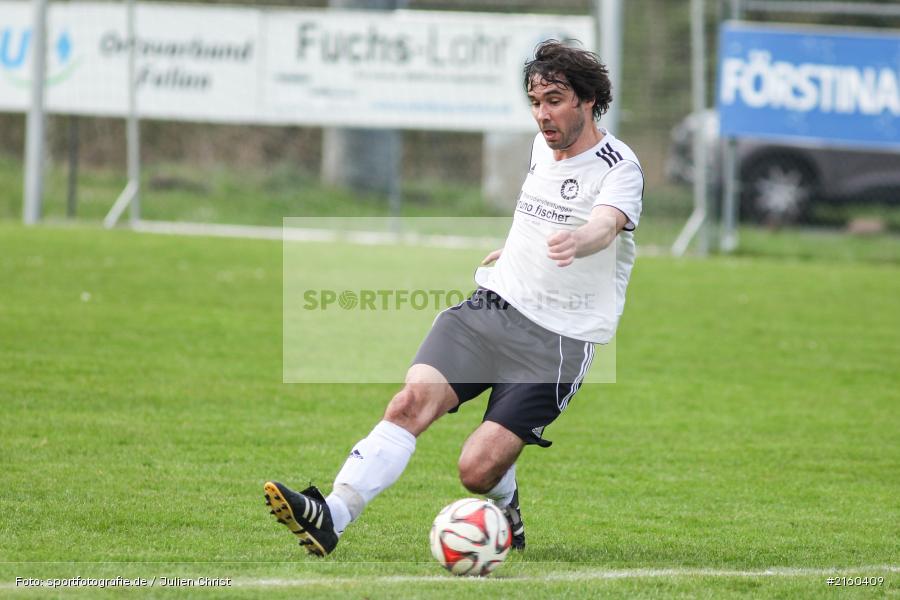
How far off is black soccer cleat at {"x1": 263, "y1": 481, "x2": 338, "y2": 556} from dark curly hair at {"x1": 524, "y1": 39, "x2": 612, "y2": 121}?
1.97m

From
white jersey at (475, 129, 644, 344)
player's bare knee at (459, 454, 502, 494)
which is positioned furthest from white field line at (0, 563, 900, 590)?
white jersey at (475, 129, 644, 344)

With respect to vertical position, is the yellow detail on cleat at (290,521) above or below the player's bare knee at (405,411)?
below

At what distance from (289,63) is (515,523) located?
1199cm

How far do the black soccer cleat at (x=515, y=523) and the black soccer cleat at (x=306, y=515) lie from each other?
906 millimetres

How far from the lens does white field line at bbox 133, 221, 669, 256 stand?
16375 millimetres

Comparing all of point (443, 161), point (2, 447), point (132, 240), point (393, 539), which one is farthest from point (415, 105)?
point (393, 539)

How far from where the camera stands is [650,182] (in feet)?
62.7

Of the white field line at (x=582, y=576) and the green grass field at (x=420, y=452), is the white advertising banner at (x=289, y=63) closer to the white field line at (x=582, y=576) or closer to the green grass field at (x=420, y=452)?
the green grass field at (x=420, y=452)

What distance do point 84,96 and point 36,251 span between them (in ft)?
12.5

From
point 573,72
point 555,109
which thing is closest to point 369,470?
point 555,109

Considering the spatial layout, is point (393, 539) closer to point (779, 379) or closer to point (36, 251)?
point (779, 379)

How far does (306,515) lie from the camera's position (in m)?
4.81

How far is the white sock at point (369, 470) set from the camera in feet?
16.5

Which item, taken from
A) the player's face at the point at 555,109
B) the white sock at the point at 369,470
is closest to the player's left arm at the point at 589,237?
the player's face at the point at 555,109
